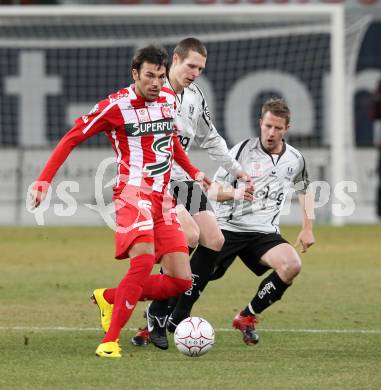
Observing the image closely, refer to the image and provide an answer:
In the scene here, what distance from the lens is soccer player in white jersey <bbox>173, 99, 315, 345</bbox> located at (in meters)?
8.31

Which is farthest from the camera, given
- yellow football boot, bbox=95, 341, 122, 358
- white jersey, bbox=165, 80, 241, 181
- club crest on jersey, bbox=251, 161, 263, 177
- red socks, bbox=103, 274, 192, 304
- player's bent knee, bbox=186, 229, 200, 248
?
club crest on jersey, bbox=251, 161, 263, 177

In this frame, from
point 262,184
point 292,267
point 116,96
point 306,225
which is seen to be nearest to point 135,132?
point 116,96

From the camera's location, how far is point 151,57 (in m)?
7.44

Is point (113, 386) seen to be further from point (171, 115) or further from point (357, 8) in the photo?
point (357, 8)

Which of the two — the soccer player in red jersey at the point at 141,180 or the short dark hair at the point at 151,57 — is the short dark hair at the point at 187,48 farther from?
the short dark hair at the point at 151,57

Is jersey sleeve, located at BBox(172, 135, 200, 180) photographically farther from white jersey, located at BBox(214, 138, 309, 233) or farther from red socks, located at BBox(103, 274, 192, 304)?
white jersey, located at BBox(214, 138, 309, 233)

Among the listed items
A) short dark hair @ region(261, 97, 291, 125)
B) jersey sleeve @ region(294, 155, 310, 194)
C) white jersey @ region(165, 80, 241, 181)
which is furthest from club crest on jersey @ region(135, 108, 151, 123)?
jersey sleeve @ region(294, 155, 310, 194)

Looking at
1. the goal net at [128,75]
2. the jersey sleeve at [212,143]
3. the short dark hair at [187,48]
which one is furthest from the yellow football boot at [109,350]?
the goal net at [128,75]

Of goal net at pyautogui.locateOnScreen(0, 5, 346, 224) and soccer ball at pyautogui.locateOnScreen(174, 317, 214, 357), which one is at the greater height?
goal net at pyautogui.locateOnScreen(0, 5, 346, 224)

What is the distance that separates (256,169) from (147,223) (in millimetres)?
1839

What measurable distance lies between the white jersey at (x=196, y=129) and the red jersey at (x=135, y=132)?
66cm

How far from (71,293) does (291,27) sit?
10.1 meters

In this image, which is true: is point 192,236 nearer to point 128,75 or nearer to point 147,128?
point 147,128

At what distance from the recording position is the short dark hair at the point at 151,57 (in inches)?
293
